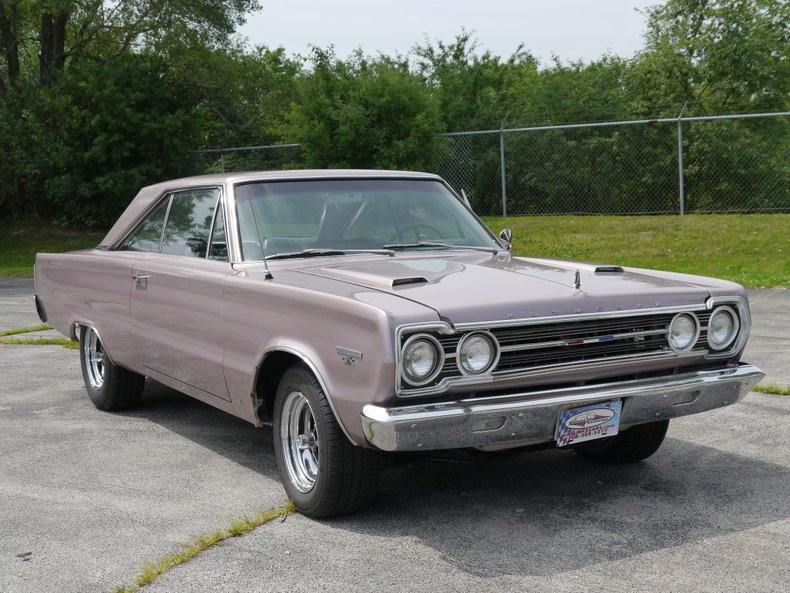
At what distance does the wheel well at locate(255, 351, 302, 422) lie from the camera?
16.0 feet

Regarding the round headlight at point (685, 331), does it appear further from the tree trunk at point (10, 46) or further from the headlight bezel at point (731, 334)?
the tree trunk at point (10, 46)

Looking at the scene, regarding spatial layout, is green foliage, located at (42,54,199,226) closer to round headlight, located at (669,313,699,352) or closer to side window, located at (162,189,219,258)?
side window, located at (162,189,219,258)

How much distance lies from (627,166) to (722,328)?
15.8 m

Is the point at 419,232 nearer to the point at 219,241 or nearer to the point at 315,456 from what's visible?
the point at 219,241

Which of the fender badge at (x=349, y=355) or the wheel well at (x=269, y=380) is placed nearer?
the fender badge at (x=349, y=355)

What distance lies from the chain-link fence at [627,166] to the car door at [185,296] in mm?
13979

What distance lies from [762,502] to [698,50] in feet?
83.7

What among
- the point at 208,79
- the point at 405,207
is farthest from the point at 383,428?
the point at 208,79

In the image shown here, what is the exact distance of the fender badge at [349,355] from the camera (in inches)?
163

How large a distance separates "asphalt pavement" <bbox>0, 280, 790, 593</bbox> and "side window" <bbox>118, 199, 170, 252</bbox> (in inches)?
47.2

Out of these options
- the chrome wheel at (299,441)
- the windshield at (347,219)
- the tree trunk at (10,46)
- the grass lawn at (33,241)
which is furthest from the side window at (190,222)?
the tree trunk at (10,46)

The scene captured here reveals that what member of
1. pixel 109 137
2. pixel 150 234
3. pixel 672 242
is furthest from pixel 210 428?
pixel 109 137

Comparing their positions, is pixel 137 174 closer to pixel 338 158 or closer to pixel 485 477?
pixel 338 158

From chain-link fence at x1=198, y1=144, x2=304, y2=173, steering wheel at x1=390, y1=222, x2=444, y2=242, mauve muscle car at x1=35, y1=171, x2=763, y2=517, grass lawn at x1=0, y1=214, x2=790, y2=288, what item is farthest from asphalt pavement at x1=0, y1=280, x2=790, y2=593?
chain-link fence at x1=198, y1=144, x2=304, y2=173
